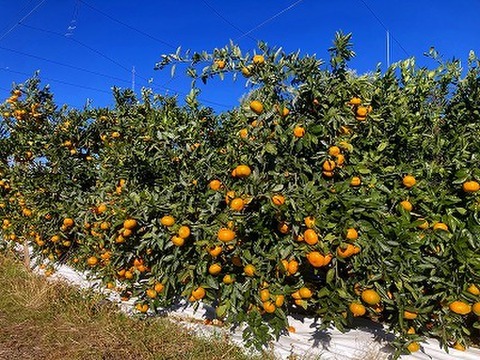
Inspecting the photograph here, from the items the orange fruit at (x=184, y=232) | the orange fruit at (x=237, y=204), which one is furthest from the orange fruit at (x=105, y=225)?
the orange fruit at (x=237, y=204)

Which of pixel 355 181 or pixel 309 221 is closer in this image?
pixel 309 221

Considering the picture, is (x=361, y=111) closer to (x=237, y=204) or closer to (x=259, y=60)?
(x=259, y=60)

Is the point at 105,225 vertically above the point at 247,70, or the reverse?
the point at 247,70

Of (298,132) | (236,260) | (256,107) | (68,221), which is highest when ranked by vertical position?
(256,107)

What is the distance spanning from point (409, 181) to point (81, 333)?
2280 mm

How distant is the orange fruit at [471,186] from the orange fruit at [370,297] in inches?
27.8

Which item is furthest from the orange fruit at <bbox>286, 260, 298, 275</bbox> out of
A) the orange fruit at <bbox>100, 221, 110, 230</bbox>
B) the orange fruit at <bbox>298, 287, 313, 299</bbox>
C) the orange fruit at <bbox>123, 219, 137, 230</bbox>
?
the orange fruit at <bbox>100, 221, 110, 230</bbox>

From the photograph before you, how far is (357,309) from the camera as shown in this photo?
195 centimetres

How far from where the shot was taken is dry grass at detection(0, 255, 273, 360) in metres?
2.35

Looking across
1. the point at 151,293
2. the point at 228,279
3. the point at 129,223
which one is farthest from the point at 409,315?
the point at 129,223

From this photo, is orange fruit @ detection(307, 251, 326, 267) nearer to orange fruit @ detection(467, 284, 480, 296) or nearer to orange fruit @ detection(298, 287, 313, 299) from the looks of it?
orange fruit @ detection(298, 287, 313, 299)

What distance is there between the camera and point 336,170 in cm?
217

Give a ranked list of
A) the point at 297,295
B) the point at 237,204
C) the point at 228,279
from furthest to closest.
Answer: the point at 228,279, the point at 297,295, the point at 237,204

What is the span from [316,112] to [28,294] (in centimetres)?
279
